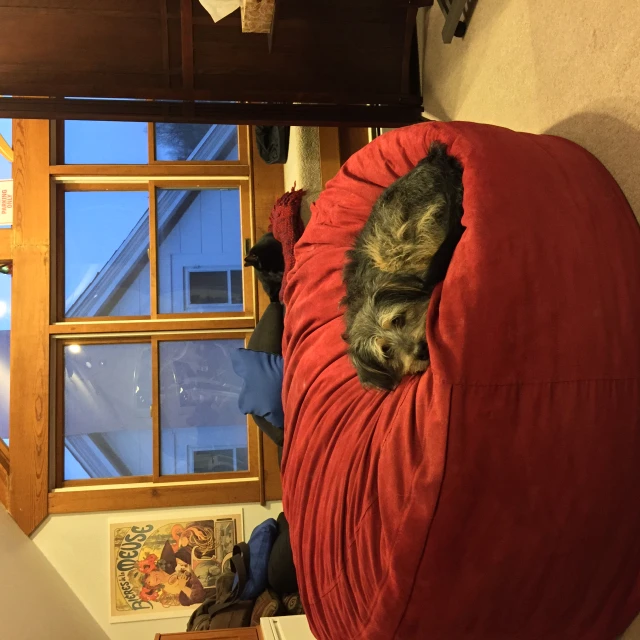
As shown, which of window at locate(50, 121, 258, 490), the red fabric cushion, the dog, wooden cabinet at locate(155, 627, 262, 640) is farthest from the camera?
window at locate(50, 121, 258, 490)

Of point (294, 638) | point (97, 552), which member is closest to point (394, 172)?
point (294, 638)

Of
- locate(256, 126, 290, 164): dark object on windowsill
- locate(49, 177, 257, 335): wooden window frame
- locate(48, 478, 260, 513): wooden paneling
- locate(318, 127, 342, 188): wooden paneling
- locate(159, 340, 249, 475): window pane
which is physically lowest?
locate(48, 478, 260, 513): wooden paneling

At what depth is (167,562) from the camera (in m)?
2.78

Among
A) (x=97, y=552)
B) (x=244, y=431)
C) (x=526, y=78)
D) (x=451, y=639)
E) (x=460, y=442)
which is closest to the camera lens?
(x=460, y=442)

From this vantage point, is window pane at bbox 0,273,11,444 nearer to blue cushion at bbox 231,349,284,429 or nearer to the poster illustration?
the poster illustration

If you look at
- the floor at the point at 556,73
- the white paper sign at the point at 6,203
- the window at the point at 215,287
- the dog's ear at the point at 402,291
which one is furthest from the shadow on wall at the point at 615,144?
the white paper sign at the point at 6,203

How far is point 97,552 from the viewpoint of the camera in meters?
2.77

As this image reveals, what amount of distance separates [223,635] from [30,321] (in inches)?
72.1

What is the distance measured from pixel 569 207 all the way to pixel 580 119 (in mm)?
409

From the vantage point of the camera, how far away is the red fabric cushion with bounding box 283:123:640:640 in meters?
0.81

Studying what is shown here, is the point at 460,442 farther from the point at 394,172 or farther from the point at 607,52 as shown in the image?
the point at 607,52

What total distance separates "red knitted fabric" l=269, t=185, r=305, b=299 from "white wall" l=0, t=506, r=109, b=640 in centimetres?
168

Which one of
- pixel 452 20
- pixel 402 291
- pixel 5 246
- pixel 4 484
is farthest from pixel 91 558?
pixel 452 20

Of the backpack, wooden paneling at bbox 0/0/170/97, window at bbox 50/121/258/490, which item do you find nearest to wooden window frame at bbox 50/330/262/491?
window at bbox 50/121/258/490
